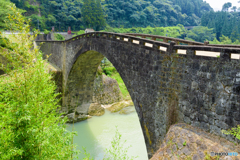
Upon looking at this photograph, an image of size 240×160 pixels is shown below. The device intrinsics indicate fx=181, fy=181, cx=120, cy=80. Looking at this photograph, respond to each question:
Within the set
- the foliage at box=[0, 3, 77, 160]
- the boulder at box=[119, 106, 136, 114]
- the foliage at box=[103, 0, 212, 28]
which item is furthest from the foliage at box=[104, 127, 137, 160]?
the foliage at box=[103, 0, 212, 28]

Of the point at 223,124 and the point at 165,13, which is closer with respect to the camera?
the point at 223,124

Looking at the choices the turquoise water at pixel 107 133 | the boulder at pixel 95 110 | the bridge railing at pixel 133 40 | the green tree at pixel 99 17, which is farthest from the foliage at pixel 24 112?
the green tree at pixel 99 17

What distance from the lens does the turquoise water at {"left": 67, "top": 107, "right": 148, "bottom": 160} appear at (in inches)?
571

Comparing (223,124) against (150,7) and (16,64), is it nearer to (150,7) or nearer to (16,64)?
(16,64)

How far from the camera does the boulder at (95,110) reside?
70.3ft

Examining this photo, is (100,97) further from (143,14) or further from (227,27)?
(227,27)

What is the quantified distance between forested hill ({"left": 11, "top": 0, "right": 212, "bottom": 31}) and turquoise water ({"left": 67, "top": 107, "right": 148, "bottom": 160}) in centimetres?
3237

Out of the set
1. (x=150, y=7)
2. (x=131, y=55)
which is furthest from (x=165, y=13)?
(x=131, y=55)

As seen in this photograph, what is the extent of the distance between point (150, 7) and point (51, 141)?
64.4 meters

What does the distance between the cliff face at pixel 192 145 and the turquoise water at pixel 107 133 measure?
7800 millimetres

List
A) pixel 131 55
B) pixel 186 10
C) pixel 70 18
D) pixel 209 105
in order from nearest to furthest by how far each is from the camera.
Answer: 1. pixel 209 105
2. pixel 131 55
3. pixel 70 18
4. pixel 186 10

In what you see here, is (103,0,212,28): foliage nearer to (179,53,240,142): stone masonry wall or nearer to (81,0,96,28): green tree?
(81,0,96,28): green tree

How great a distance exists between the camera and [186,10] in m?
82.0

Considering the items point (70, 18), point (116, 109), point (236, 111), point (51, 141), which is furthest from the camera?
point (70, 18)
